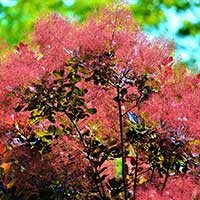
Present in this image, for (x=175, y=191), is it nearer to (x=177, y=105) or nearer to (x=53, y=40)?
(x=177, y=105)

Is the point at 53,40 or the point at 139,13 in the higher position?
the point at 139,13

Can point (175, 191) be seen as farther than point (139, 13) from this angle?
No

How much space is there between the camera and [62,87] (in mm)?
2254

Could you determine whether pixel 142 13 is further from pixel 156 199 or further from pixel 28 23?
pixel 156 199

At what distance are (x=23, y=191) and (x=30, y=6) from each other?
9.51m

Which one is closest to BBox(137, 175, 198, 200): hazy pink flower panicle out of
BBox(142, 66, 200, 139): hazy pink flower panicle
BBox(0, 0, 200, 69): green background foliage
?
BBox(142, 66, 200, 139): hazy pink flower panicle

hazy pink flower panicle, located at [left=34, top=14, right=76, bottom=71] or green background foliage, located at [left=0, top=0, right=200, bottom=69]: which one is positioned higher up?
green background foliage, located at [left=0, top=0, right=200, bottom=69]

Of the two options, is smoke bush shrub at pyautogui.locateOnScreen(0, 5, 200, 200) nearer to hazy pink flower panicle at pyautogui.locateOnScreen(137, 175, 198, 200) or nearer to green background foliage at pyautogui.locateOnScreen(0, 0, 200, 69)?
hazy pink flower panicle at pyautogui.locateOnScreen(137, 175, 198, 200)

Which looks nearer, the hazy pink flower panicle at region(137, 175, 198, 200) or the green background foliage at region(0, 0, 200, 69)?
the hazy pink flower panicle at region(137, 175, 198, 200)

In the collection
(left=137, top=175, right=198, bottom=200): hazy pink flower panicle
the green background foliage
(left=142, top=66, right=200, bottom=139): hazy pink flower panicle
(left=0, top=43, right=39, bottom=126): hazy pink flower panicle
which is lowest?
(left=137, top=175, right=198, bottom=200): hazy pink flower panicle

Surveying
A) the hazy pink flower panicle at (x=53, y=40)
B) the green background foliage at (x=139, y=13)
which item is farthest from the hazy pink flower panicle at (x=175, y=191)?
the green background foliage at (x=139, y=13)

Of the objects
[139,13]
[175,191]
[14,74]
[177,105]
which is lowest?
[175,191]

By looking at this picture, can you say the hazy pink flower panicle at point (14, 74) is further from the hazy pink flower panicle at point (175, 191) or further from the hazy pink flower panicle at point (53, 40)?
the hazy pink flower panicle at point (175, 191)

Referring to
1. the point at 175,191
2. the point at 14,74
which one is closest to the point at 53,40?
the point at 14,74
